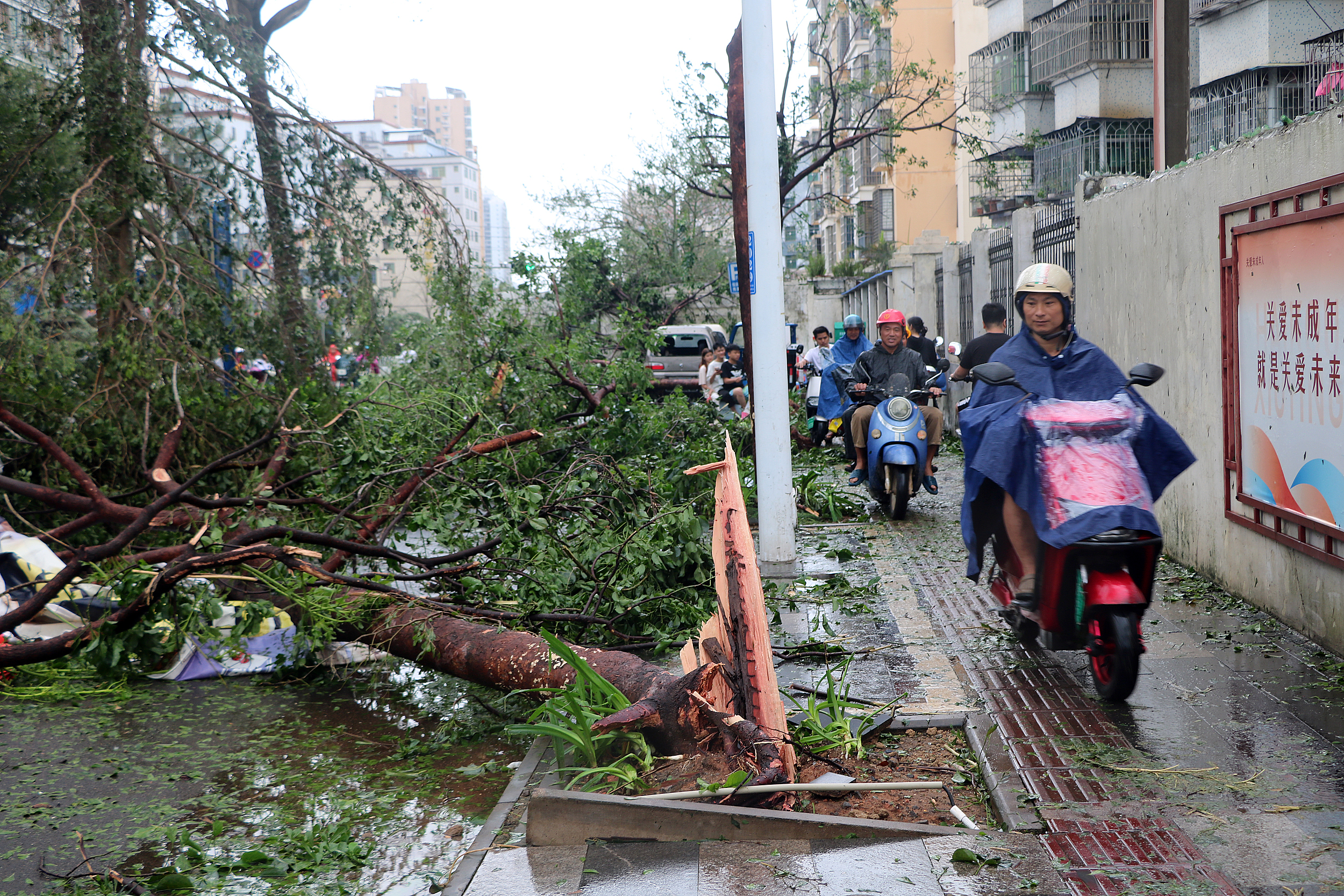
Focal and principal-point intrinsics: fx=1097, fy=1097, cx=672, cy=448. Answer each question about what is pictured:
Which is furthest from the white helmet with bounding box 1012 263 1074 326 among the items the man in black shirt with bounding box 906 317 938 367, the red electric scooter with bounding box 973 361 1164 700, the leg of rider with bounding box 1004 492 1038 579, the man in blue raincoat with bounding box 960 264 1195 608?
the man in black shirt with bounding box 906 317 938 367

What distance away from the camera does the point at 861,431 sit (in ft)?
35.2

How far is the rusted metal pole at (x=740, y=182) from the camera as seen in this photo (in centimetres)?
792

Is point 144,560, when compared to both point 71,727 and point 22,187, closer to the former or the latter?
point 71,727

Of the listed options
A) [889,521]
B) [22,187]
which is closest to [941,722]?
[889,521]

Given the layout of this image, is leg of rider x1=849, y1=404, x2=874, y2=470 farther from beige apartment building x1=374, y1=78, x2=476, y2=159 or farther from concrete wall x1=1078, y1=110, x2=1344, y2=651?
beige apartment building x1=374, y1=78, x2=476, y2=159

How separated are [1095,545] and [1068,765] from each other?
3.21ft

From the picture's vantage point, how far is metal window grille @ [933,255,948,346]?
1844 centimetres

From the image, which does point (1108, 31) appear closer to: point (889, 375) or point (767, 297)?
point (889, 375)

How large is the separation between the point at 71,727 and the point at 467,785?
7.91 ft

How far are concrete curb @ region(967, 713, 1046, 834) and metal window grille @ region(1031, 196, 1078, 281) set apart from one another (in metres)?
6.39

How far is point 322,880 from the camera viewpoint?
12.9ft

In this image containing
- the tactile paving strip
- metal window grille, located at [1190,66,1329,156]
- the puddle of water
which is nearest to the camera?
the tactile paving strip

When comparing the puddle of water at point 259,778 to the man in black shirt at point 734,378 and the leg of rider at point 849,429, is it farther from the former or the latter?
the man in black shirt at point 734,378

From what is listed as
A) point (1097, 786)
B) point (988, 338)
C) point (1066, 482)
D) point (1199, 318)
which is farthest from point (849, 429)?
point (1097, 786)
